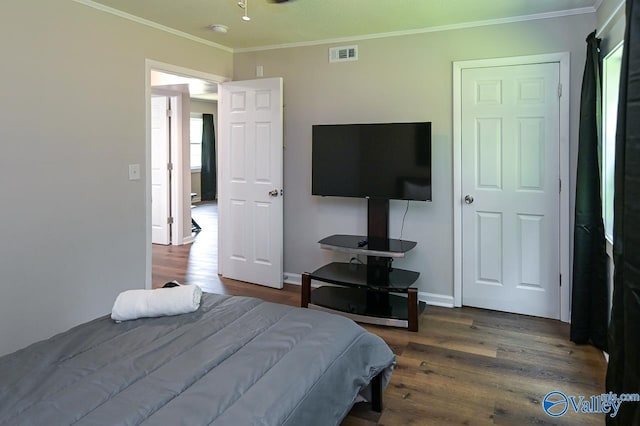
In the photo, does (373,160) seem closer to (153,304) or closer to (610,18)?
(610,18)

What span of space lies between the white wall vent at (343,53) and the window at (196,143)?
728 centimetres

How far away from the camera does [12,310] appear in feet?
9.24

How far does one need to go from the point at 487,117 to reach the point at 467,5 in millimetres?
909

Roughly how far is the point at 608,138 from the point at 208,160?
9.43 metres

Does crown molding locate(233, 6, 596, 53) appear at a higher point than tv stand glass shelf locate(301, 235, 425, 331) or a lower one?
higher

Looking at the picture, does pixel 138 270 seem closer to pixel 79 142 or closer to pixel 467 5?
pixel 79 142

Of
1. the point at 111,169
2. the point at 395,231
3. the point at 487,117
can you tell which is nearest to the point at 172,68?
the point at 111,169

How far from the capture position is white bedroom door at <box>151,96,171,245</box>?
251 inches

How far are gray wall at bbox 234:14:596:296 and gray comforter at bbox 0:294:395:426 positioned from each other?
2.02 m

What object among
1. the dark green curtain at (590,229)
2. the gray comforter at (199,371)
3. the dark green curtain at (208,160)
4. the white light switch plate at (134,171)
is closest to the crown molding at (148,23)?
the white light switch plate at (134,171)

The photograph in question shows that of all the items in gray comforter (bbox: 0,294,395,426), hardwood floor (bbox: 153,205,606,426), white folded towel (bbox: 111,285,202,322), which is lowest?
hardwood floor (bbox: 153,205,606,426)

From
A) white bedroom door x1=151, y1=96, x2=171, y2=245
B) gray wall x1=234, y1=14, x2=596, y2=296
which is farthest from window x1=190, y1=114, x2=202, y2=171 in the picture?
gray wall x1=234, y1=14, x2=596, y2=296

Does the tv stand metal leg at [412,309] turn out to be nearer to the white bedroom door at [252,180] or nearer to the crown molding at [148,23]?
the white bedroom door at [252,180]

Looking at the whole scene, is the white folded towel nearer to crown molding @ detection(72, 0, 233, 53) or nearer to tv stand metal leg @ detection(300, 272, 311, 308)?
tv stand metal leg @ detection(300, 272, 311, 308)
